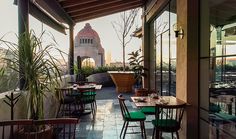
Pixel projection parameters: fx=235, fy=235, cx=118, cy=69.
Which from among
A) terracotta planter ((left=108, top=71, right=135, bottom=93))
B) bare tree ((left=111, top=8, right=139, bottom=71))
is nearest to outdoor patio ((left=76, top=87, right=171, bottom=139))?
terracotta planter ((left=108, top=71, right=135, bottom=93))

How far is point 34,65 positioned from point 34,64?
0.04ft

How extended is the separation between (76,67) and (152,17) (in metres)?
3.16

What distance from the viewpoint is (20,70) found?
303cm

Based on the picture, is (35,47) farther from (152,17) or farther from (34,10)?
(152,17)

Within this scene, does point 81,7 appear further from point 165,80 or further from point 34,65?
point 34,65

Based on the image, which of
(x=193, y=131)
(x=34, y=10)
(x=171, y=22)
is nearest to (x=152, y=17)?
(x=171, y=22)

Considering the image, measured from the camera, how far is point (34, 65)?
2975 millimetres

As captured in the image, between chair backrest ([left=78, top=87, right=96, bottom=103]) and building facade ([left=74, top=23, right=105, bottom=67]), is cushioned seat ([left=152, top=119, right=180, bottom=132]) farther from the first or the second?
building facade ([left=74, top=23, right=105, bottom=67])

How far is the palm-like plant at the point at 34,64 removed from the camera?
293cm

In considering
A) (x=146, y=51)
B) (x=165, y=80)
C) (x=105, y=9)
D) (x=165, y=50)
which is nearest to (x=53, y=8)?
(x=105, y=9)

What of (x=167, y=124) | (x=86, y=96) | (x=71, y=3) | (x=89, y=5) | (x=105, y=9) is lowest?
(x=167, y=124)

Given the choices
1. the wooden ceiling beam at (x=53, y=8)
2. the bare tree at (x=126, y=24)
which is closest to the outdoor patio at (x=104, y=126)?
the wooden ceiling beam at (x=53, y=8)

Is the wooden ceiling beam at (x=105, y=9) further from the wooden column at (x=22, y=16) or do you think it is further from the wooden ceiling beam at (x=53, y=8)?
the wooden column at (x=22, y=16)

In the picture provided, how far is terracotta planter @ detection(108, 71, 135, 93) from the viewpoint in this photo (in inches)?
409
